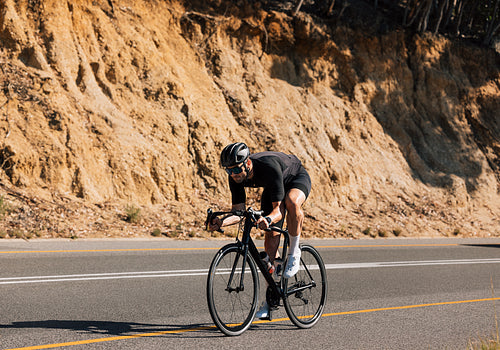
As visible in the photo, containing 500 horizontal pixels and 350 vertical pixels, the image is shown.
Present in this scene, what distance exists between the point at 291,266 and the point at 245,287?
0.61 m

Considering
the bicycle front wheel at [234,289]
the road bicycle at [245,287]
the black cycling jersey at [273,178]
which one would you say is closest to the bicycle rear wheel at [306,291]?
the road bicycle at [245,287]

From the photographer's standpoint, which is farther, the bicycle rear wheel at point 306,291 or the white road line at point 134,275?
the white road line at point 134,275

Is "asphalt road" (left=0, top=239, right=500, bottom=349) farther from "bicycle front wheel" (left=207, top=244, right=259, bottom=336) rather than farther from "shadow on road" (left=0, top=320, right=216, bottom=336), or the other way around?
"bicycle front wheel" (left=207, top=244, right=259, bottom=336)

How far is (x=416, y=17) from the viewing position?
28266 mm

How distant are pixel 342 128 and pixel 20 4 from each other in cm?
1402

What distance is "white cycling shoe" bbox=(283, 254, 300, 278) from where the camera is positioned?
219 inches

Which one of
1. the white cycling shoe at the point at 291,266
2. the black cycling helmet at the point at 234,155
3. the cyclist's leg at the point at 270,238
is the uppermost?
the black cycling helmet at the point at 234,155

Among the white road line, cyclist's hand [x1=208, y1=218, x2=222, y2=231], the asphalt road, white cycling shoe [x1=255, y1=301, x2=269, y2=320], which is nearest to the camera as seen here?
the asphalt road

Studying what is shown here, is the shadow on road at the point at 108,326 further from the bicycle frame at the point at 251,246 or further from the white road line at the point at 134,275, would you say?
the white road line at the point at 134,275

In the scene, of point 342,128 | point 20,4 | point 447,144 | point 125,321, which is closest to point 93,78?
point 20,4

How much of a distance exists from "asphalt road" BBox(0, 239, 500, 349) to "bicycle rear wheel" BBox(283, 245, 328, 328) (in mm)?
137

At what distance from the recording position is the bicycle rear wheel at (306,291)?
5727 millimetres

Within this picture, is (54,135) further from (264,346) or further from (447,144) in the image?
(447,144)

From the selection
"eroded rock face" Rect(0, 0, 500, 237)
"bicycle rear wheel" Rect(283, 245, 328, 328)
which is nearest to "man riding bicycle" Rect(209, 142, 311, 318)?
"bicycle rear wheel" Rect(283, 245, 328, 328)
